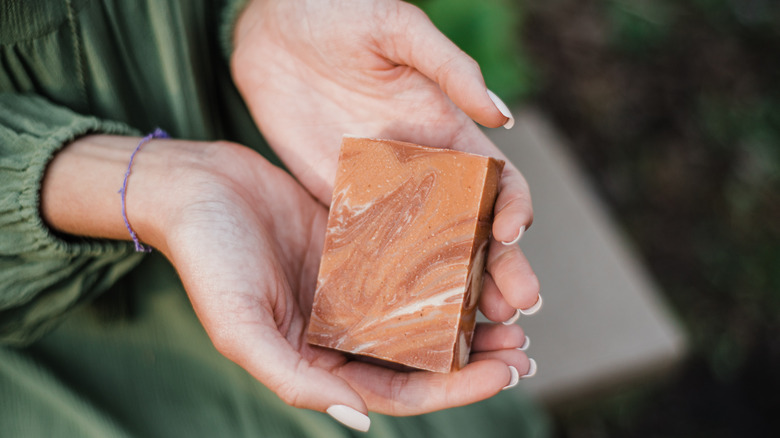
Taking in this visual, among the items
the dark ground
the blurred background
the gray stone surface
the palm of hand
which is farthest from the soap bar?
the dark ground

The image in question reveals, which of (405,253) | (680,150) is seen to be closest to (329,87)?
(405,253)

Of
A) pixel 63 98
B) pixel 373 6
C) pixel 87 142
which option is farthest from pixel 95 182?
pixel 373 6

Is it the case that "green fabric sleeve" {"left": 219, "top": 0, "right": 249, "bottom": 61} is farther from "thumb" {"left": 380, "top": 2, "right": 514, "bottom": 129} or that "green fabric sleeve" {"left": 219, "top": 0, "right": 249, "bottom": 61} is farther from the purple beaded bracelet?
"thumb" {"left": 380, "top": 2, "right": 514, "bottom": 129}

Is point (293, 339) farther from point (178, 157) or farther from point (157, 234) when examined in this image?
point (178, 157)

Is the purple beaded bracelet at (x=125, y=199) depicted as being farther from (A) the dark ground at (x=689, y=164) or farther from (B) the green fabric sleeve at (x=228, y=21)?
(A) the dark ground at (x=689, y=164)

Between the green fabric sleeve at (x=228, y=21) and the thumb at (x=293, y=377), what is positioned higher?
the green fabric sleeve at (x=228, y=21)

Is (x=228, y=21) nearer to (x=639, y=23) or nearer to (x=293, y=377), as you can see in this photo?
(x=293, y=377)

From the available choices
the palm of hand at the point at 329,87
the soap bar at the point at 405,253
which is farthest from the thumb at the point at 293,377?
the palm of hand at the point at 329,87
